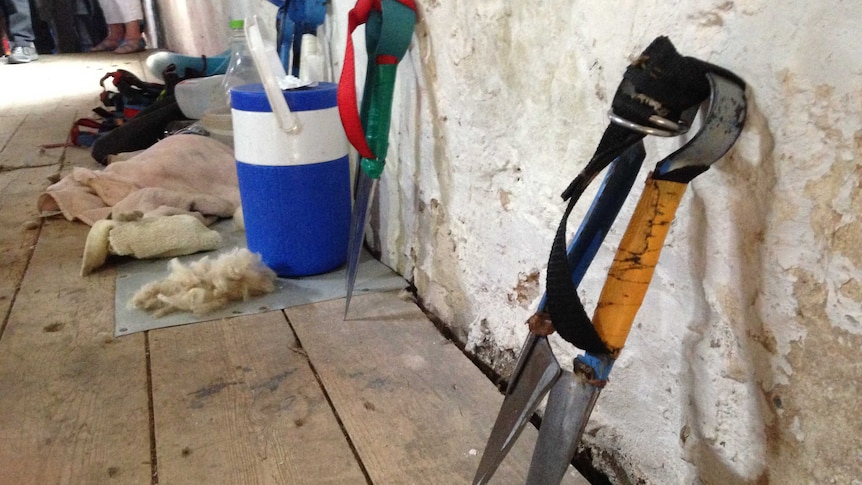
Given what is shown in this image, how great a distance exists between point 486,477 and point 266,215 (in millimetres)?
725

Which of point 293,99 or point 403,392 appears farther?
point 293,99

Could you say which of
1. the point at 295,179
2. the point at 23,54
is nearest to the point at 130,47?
the point at 23,54

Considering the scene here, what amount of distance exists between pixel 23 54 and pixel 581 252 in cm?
548

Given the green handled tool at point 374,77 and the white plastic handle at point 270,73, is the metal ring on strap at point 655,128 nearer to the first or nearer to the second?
the green handled tool at point 374,77

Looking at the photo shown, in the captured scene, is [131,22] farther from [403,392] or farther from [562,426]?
[562,426]

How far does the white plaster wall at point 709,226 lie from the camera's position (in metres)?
0.45

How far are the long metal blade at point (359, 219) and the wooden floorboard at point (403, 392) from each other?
5 centimetres

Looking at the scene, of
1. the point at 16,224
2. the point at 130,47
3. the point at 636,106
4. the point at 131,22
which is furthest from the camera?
the point at 131,22

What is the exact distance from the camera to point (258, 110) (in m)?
1.11

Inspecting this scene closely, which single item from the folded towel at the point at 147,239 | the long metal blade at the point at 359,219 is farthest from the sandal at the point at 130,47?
the long metal blade at the point at 359,219

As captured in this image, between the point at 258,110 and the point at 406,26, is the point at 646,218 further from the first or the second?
the point at 258,110

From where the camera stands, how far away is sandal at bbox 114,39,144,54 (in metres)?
5.09

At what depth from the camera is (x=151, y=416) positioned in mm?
797

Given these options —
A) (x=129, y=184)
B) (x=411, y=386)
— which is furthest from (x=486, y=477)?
(x=129, y=184)
